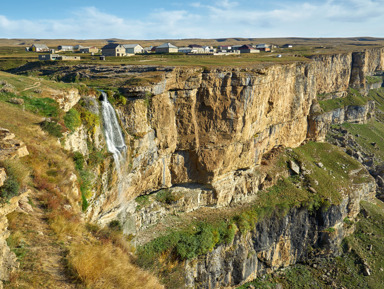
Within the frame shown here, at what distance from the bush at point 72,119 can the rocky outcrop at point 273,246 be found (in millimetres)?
14742

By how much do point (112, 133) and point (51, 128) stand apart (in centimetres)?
524

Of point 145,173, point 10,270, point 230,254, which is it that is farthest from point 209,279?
point 10,270

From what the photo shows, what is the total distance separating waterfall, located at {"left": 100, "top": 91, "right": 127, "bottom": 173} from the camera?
20234mm

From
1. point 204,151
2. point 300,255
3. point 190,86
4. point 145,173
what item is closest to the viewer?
point 145,173

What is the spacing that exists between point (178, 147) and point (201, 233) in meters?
7.98

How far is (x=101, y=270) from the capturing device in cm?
859

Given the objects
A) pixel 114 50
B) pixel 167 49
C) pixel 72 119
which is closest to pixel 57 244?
pixel 72 119

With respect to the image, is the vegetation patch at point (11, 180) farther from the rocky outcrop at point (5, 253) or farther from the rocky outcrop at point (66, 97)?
the rocky outcrop at point (66, 97)

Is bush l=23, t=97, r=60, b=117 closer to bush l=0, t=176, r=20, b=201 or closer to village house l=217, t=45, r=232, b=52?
bush l=0, t=176, r=20, b=201

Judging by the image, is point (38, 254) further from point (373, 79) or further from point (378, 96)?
point (373, 79)

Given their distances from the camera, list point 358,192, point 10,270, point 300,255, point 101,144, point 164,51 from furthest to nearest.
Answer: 1. point 164,51
2. point 358,192
3. point 300,255
4. point 101,144
5. point 10,270

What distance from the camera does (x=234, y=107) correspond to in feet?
92.9

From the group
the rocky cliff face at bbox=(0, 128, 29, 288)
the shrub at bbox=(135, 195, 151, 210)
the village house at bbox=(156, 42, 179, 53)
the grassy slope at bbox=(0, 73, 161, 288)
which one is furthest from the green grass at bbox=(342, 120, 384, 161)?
the rocky cliff face at bbox=(0, 128, 29, 288)

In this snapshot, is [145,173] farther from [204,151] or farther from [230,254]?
[230,254]
